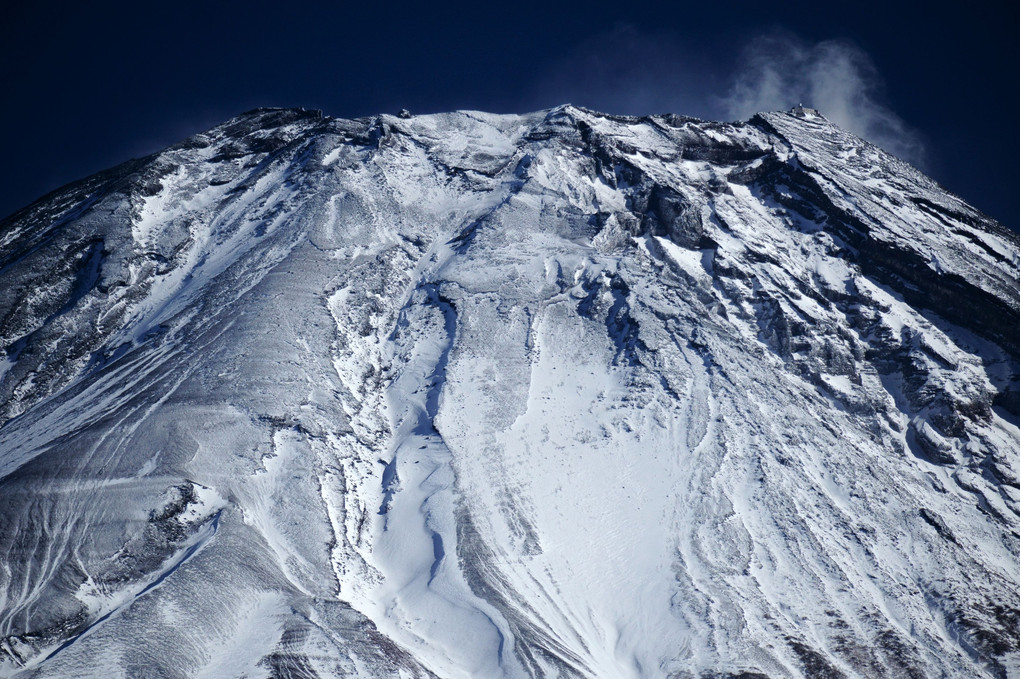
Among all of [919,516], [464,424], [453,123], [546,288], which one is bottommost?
[464,424]

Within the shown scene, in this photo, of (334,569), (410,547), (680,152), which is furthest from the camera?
(680,152)

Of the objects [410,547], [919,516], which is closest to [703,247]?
[919,516]

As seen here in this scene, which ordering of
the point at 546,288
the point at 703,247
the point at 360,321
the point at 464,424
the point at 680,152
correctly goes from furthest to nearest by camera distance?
the point at 680,152
the point at 703,247
the point at 546,288
the point at 360,321
the point at 464,424

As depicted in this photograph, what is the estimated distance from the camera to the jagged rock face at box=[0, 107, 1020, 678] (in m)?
38.8

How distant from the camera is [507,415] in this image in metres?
52.2

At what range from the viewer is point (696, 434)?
51.7 meters

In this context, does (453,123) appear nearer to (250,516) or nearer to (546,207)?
(546,207)

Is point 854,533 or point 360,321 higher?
point 360,321

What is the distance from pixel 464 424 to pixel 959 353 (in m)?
41.6

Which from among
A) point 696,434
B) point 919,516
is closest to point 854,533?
point 919,516

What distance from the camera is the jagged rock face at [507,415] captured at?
3878cm

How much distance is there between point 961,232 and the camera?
247 feet

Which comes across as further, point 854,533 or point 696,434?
point 696,434

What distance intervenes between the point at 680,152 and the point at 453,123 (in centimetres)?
2584
